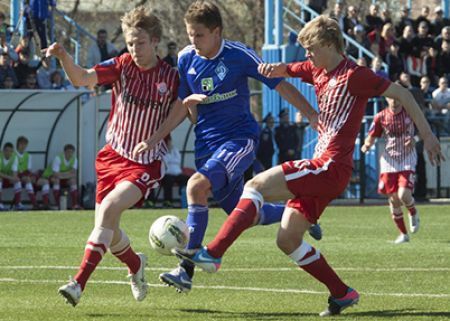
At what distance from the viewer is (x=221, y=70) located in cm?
985

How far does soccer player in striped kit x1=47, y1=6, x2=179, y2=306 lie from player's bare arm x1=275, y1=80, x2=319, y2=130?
2.80ft

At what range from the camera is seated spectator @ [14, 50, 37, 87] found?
2595cm

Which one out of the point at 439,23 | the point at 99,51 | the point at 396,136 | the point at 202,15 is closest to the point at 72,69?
the point at 202,15

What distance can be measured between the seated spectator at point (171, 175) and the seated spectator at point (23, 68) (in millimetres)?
3340

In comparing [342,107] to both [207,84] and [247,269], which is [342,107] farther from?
[247,269]

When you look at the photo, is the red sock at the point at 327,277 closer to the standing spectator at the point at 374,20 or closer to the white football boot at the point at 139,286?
the white football boot at the point at 139,286

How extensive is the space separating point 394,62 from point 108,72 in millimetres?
21567

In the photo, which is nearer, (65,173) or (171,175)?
(65,173)

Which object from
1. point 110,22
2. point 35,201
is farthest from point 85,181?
point 110,22

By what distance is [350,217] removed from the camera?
22219 mm

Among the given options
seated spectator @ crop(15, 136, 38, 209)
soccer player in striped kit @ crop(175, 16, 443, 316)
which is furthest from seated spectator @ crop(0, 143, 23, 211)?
soccer player in striped kit @ crop(175, 16, 443, 316)

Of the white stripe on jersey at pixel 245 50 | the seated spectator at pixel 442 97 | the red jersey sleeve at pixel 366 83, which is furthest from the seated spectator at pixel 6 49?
the red jersey sleeve at pixel 366 83

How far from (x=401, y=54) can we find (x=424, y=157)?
12.4ft

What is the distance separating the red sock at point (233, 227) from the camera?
8438 mm
